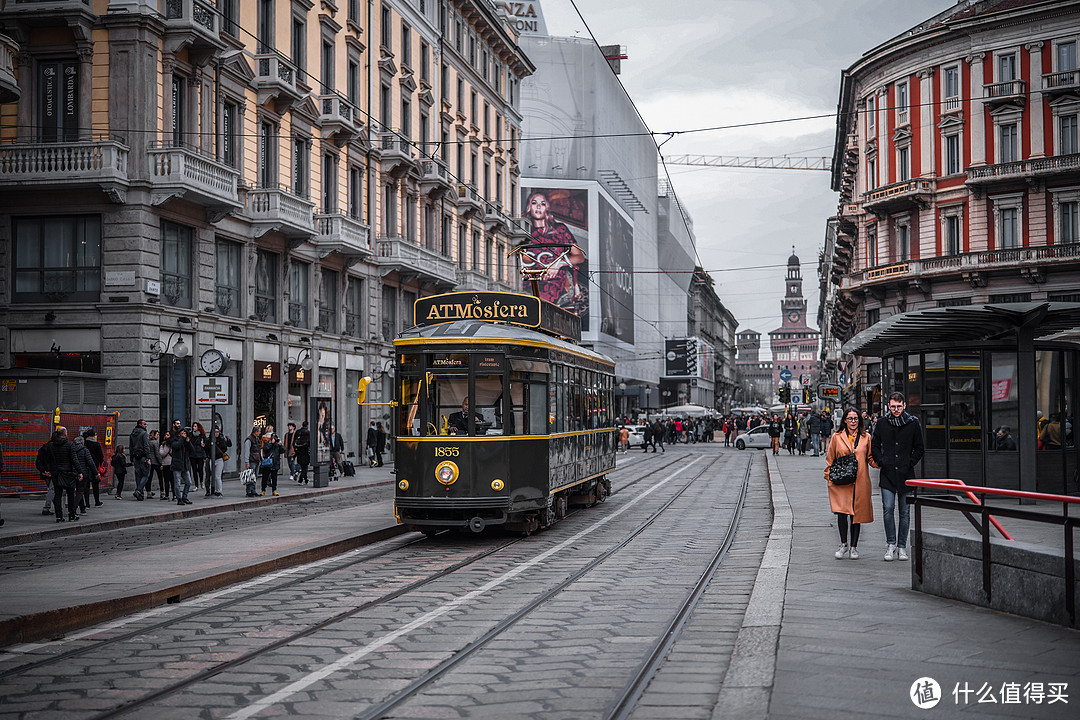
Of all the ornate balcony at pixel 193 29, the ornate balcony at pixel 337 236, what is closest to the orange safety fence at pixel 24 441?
the ornate balcony at pixel 193 29

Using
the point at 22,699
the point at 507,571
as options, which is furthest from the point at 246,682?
the point at 507,571

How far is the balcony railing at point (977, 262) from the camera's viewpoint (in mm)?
46219

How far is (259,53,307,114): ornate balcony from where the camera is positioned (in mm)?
31109

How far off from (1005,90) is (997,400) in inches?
1286

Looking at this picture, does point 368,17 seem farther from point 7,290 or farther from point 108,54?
point 7,290

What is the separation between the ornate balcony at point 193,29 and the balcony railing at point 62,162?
3.12m

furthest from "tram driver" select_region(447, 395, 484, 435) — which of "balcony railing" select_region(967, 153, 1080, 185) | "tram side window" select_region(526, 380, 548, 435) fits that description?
"balcony railing" select_region(967, 153, 1080, 185)

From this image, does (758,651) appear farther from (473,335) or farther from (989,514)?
(473,335)

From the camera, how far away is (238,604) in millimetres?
9984

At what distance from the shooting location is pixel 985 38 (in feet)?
158

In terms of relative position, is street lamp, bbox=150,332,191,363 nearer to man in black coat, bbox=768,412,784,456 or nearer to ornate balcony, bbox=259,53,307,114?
ornate balcony, bbox=259,53,307,114

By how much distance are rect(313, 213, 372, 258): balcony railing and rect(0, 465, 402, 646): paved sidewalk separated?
1201 cm

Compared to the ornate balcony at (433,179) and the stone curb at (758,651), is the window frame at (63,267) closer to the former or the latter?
the ornate balcony at (433,179)

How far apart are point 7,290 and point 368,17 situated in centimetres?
1777
